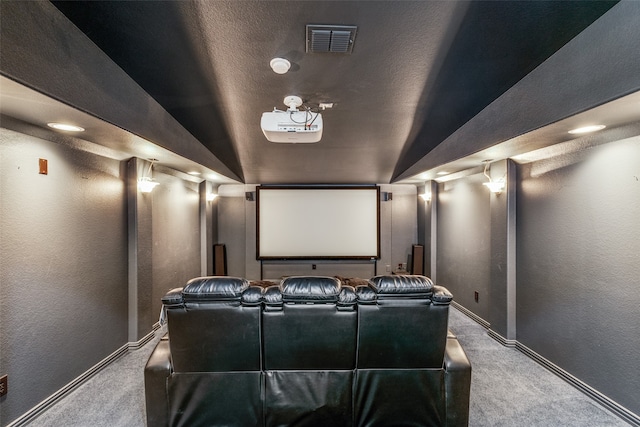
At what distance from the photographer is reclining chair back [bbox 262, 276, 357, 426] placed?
1.73 m

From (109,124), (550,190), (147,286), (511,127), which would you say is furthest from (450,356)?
(147,286)

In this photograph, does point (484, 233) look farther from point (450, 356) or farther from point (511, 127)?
point (450, 356)

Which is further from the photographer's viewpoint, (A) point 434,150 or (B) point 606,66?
(A) point 434,150

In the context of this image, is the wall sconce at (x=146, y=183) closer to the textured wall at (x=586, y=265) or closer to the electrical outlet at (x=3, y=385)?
the electrical outlet at (x=3, y=385)

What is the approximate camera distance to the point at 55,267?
2.24m

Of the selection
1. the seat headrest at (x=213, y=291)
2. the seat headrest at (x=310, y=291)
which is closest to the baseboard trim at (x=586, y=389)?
the seat headrest at (x=310, y=291)

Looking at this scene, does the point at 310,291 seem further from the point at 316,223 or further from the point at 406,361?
the point at 316,223

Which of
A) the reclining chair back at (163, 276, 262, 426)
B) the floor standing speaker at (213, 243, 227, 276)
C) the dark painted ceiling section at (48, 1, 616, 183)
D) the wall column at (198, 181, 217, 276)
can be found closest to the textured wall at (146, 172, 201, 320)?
the wall column at (198, 181, 217, 276)

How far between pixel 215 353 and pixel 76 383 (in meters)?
1.78

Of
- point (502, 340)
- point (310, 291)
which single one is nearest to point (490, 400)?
point (502, 340)

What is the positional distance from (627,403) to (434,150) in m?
3.03

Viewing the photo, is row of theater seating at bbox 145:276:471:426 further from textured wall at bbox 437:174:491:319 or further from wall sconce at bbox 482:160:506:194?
textured wall at bbox 437:174:491:319

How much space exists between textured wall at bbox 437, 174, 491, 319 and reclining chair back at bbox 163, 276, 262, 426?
3284 millimetres

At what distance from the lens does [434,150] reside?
3844 mm
